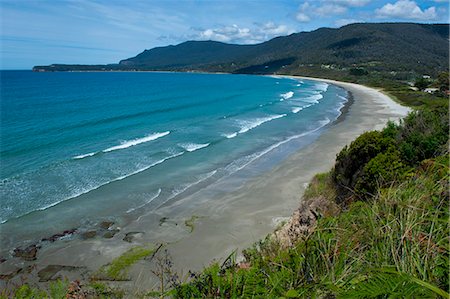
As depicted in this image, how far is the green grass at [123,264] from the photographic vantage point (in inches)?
478

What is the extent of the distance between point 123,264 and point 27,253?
404 cm

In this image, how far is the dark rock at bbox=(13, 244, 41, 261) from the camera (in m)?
13.4

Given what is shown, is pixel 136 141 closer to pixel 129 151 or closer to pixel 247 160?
pixel 129 151

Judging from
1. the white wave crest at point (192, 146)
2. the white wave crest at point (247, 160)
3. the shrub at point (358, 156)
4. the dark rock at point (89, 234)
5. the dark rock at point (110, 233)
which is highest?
the shrub at point (358, 156)

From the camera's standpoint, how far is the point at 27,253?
1364 centimetres

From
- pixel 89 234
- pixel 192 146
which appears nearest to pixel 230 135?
pixel 192 146

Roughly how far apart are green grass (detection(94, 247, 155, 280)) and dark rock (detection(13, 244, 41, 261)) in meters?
3.06

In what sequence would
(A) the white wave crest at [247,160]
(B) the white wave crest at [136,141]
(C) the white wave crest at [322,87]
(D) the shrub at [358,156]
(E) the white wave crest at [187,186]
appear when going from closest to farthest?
1. (D) the shrub at [358,156]
2. (E) the white wave crest at [187,186]
3. (A) the white wave crest at [247,160]
4. (B) the white wave crest at [136,141]
5. (C) the white wave crest at [322,87]

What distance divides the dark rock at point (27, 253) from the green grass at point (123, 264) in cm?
306

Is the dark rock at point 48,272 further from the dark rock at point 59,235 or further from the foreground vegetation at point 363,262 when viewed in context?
the foreground vegetation at point 363,262

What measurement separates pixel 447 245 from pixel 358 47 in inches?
8495

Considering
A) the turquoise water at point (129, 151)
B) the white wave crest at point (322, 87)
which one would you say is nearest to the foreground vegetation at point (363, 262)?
the turquoise water at point (129, 151)

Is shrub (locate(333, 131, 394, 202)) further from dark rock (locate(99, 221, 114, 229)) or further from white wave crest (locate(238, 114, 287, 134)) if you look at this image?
white wave crest (locate(238, 114, 287, 134))

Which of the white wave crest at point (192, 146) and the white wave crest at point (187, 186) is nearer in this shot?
the white wave crest at point (187, 186)
